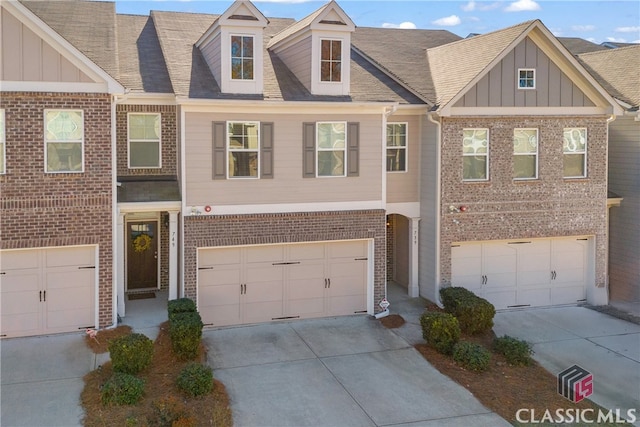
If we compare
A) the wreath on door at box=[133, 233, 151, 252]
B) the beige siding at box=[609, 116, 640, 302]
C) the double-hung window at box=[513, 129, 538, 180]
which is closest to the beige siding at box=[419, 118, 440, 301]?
the double-hung window at box=[513, 129, 538, 180]

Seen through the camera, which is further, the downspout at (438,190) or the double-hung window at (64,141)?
the downspout at (438,190)

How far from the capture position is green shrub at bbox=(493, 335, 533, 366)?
1448 cm

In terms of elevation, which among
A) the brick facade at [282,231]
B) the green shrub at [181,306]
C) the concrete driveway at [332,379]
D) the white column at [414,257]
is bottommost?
the concrete driveway at [332,379]

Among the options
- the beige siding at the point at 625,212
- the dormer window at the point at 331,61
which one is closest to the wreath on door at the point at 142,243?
the dormer window at the point at 331,61

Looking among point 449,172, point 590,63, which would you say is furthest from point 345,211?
point 590,63

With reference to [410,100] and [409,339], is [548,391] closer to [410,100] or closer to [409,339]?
[409,339]

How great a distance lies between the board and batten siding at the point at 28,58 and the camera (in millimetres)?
13812

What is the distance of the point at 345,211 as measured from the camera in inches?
669

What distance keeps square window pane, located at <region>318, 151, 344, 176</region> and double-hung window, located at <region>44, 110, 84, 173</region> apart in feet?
19.0

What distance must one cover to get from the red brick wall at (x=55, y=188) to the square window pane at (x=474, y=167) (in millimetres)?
9540

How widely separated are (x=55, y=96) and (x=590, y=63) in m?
17.9

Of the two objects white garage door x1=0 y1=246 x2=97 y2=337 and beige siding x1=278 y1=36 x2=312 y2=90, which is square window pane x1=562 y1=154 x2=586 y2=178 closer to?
Result: beige siding x1=278 y1=36 x2=312 y2=90

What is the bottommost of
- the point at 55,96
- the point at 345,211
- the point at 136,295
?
the point at 136,295

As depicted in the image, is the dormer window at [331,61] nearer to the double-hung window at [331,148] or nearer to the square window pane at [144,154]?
the double-hung window at [331,148]
